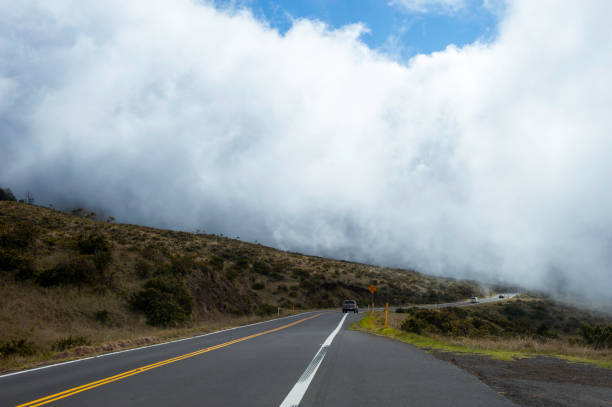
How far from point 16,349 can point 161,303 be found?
38.3 ft

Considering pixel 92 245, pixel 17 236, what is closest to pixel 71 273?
pixel 17 236

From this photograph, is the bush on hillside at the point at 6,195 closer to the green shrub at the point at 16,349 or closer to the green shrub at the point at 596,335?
the green shrub at the point at 16,349

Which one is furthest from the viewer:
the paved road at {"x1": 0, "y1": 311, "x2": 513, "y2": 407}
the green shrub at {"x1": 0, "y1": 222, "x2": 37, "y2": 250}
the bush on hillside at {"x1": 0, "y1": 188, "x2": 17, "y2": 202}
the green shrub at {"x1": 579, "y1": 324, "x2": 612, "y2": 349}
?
the bush on hillside at {"x1": 0, "y1": 188, "x2": 17, "y2": 202}

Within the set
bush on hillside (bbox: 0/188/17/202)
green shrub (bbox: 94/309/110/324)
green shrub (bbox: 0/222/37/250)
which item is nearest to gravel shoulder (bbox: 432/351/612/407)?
green shrub (bbox: 94/309/110/324)

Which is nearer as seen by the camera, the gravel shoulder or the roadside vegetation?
Answer: the gravel shoulder

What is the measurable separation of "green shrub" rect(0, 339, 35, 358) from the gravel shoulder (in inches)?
530

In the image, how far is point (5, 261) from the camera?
2206 cm

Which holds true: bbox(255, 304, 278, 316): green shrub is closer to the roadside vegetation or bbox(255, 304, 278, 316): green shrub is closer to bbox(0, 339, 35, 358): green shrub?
the roadside vegetation

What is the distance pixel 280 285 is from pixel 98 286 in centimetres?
4629

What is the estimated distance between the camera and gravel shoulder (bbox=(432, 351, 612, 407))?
267 inches

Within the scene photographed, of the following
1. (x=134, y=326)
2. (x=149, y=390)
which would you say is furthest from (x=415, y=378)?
(x=134, y=326)

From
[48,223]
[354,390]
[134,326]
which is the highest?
[48,223]

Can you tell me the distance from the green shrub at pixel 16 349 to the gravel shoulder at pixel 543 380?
13463 millimetres

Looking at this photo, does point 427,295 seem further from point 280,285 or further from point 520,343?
point 520,343
